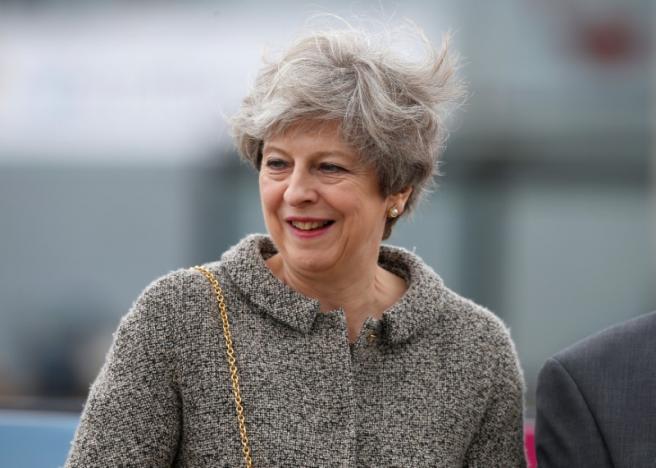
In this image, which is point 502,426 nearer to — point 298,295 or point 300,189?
point 298,295

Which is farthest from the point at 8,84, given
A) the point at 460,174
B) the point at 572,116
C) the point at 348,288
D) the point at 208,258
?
the point at 348,288

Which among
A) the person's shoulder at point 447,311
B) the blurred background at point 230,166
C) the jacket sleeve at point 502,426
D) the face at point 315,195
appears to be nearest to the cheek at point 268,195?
the face at point 315,195

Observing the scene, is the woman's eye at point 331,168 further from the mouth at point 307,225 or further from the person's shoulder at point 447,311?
the person's shoulder at point 447,311

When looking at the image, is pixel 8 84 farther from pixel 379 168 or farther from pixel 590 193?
pixel 379 168

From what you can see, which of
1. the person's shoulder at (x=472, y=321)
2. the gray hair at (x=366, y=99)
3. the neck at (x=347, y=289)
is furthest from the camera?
the person's shoulder at (x=472, y=321)

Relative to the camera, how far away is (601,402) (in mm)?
2277

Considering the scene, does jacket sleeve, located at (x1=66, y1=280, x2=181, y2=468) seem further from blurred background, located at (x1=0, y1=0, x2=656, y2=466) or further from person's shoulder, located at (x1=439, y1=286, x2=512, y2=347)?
blurred background, located at (x1=0, y1=0, x2=656, y2=466)

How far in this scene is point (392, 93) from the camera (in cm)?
232

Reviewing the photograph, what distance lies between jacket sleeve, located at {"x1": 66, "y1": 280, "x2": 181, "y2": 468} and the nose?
0.30 metres

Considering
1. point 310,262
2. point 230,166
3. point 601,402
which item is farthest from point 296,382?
point 230,166

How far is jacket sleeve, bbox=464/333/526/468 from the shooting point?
95.3 inches

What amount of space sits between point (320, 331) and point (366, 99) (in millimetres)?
452

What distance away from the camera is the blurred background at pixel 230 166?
18.0ft

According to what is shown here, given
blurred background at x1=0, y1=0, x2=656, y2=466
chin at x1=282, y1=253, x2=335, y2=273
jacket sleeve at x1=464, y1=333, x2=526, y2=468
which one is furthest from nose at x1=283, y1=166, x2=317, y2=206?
blurred background at x1=0, y1=0, x2=656, y2=466
